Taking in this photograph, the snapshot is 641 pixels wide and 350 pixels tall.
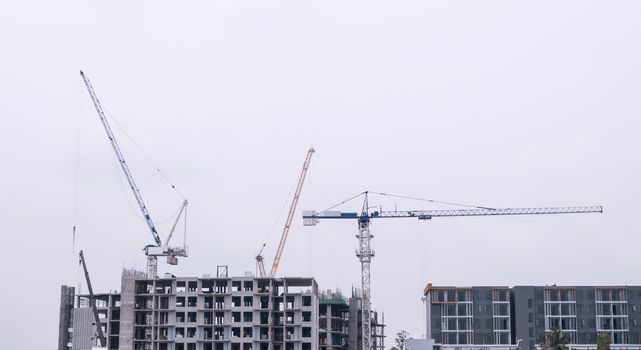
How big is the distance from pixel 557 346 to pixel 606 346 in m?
9.03

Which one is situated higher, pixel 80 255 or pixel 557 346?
pixel 80 255

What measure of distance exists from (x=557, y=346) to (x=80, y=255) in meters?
95.1

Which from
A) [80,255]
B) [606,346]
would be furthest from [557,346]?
[80,255]

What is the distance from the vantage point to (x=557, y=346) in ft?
567

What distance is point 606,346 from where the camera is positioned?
167m

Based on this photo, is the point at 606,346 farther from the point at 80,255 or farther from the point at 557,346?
the point at 80,255

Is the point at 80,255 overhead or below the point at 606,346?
overhead

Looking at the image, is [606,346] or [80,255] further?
[80,255]

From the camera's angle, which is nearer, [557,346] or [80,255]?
[557,346]

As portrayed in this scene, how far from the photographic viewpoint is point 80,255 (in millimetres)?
198625

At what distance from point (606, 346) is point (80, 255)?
103 m
